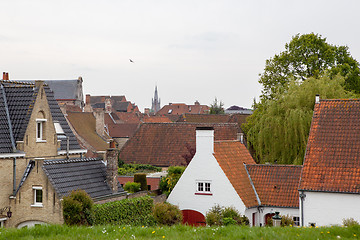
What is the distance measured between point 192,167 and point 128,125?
194 feet

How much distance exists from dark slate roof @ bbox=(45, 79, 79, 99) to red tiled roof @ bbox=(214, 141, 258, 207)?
7710 cm

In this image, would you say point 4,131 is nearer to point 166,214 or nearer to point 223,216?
point 166,214

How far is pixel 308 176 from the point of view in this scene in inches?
979

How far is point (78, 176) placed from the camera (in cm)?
2622

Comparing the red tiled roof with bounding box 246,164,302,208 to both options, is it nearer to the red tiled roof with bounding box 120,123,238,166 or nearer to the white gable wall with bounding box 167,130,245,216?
the white gable wall with bounding box 167,130,245,216

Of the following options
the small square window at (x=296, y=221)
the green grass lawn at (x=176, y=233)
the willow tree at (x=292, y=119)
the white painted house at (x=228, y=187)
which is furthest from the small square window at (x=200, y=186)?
the green grass lawn at (x=176, y=233)

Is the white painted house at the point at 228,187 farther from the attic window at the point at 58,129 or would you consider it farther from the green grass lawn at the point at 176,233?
the green grass lawn at the point at 176,233

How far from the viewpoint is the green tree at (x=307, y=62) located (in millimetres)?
43750

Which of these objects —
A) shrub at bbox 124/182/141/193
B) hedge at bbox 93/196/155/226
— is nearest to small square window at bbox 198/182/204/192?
hedge at bbox 93/196/155/226

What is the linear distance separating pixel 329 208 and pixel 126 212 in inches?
424

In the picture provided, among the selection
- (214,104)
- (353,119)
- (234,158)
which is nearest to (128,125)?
(214,104)

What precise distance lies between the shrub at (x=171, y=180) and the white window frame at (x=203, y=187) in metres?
4.83

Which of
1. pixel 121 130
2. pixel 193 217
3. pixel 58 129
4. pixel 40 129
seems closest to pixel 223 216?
pixel 193 217

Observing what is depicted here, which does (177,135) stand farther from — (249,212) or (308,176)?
(308,176)
